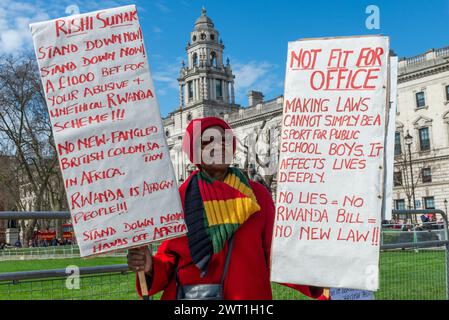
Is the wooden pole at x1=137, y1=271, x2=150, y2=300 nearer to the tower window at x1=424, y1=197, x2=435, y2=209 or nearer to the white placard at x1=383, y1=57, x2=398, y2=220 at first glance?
the white placard at x1=383, y1=57, x2=398, y2=220

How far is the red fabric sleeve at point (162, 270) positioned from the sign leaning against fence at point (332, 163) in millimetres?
590

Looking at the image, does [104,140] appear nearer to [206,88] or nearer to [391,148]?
[391,148]

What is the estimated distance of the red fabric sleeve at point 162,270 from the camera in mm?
2922

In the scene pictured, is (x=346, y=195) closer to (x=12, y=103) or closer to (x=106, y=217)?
(x=106, y=217)

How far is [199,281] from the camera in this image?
288 centimetres

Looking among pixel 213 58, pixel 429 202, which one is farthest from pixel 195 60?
pixel 429 202

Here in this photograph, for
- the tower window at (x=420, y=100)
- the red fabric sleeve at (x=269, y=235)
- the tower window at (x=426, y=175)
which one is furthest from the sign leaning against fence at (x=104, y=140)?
the tower window at (x=420, y=100)

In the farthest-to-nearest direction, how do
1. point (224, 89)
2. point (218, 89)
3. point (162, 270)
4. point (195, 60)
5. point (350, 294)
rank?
1. point (195, 60)
2. point (224, 89)
3. point (218, 89)
4. point (350, 294)
5. point (162, 270)

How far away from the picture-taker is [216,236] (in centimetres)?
282

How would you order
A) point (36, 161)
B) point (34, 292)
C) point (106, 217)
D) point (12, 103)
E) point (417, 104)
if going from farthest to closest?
point (417, 104), point (36, 161), point (12, 103), point (34, 292), point (106, 217)

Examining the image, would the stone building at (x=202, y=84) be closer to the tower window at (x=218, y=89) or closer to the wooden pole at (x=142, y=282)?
the tower window at (x=218, y=89)

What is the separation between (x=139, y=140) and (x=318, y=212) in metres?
1.07

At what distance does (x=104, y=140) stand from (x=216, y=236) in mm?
800
